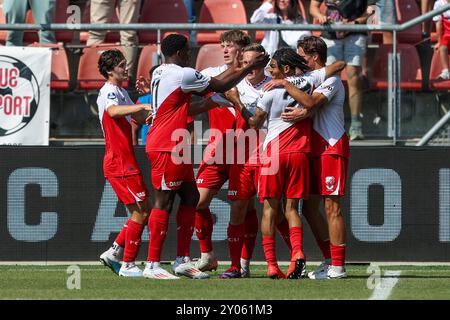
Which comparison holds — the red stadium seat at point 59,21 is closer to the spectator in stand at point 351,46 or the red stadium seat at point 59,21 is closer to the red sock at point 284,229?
the spectator in stand at point 351,46

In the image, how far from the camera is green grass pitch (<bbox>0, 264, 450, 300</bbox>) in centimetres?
959

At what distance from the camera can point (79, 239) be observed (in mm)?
13758

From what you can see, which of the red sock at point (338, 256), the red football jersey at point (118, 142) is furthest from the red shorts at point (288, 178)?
the red football jersey at point (118, 142)

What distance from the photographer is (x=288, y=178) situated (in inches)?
442

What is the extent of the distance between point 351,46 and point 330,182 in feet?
10.8

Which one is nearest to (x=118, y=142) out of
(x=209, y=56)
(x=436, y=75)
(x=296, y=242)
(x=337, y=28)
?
(x=296, y=242)

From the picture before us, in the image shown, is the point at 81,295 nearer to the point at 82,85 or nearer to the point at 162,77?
the point at 162,77

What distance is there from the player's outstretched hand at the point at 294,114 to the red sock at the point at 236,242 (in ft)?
4.07

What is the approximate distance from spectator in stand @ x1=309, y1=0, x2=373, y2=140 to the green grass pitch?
2438mm

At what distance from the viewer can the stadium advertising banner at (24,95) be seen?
44.8 ft

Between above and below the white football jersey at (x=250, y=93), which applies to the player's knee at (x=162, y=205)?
below

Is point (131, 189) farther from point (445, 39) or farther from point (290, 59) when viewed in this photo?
point (445, 39)

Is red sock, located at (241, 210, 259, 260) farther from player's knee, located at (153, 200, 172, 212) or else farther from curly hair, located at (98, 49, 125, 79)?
curly hair, located at (98, 49, 125, 79)
